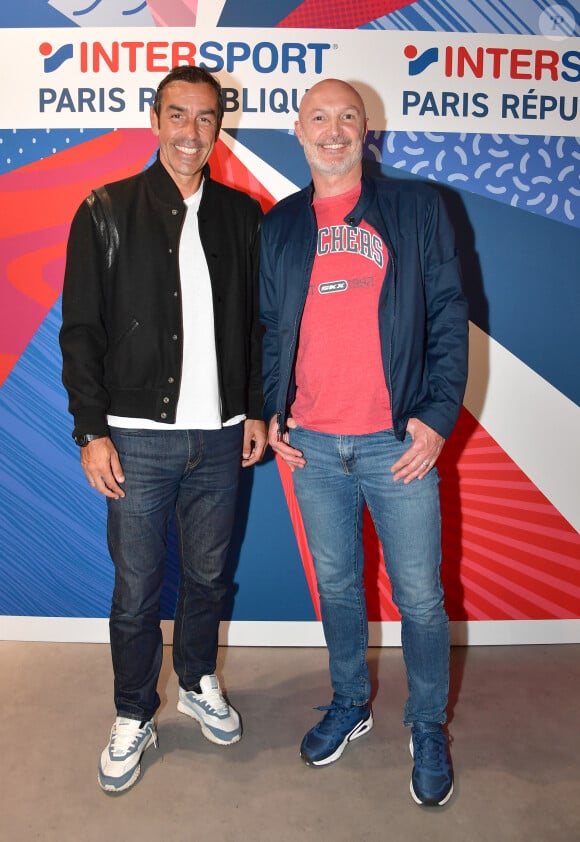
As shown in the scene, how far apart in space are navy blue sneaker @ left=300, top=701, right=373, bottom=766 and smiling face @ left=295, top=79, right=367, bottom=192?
1558 mm

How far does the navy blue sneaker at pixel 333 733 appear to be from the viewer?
7.41ft

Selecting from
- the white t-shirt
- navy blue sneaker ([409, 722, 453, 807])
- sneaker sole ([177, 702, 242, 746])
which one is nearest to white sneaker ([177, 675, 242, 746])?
sneaker sole ([177, 702, 242, 746])

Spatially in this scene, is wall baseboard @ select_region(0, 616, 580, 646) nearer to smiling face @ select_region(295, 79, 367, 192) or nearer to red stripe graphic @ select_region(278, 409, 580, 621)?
red stripe graphic @ select_region(278, 409, 580, 621)

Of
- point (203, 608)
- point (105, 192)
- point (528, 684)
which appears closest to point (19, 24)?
point (105, 192)

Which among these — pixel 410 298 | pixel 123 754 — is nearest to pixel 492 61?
pixel 410 298

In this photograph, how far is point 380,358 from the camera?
205 cm

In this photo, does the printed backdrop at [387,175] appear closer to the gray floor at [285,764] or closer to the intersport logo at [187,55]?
the intersport logo at [187,55]

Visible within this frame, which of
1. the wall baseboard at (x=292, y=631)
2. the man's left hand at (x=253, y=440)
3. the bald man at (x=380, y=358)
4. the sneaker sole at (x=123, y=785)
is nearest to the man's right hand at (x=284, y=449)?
the bald man at (x=380, y=358)

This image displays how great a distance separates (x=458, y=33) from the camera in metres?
2.81

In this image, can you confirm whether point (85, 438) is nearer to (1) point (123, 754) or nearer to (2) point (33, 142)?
(1) point (123, 754)

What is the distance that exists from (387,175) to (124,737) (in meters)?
2.09

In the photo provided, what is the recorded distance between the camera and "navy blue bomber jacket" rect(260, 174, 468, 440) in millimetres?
2037

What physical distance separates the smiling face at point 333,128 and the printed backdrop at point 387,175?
782 millimetres

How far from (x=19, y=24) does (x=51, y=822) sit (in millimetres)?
2630
